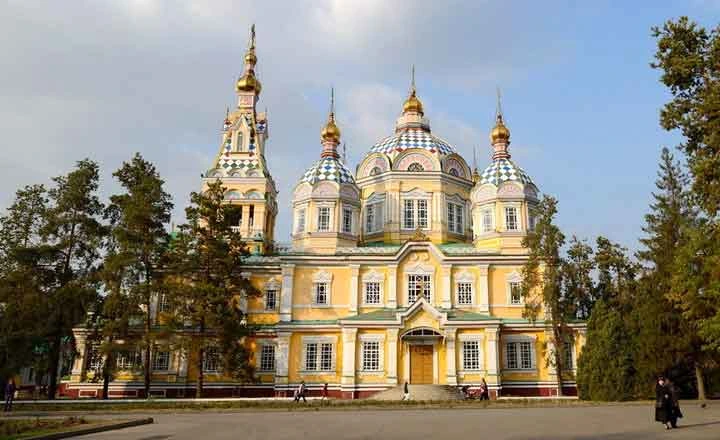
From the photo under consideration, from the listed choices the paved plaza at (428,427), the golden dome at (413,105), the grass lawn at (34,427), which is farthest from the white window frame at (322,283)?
the grass lawn at (34,427)

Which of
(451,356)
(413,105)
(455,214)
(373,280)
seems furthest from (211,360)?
(413,105)

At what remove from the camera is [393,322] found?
3162 centimetres

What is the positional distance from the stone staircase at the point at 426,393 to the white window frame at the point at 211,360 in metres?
8.05

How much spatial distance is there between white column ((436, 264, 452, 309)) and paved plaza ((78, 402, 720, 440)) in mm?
15267

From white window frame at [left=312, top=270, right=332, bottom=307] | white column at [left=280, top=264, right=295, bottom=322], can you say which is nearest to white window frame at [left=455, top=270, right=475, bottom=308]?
white window frame at [left=312, top=270, right=332, bottom=307]

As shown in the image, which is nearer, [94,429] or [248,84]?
[94,429]

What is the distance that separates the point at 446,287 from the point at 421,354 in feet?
13.8

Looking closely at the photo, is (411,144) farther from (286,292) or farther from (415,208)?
(286,292)

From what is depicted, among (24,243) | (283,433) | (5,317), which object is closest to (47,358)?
(5,317)

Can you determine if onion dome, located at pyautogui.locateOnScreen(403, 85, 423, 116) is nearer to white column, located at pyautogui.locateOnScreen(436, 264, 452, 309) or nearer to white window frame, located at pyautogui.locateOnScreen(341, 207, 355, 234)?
white window frame, located at pyautogui.locateOnScreen(341, 207, 355, 234)

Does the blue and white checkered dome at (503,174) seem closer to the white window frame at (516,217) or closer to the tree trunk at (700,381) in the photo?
the white window frame at (516,217)

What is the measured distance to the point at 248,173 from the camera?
39094mm

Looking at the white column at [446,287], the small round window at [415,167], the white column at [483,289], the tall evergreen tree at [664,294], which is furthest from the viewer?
the small round window at [415,167]

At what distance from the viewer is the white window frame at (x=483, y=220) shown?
35.7m
